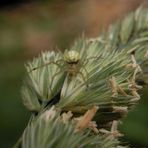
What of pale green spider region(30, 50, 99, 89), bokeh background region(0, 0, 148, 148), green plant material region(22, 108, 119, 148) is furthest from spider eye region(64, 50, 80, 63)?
bokeh background region(0, 0, 148, 148)

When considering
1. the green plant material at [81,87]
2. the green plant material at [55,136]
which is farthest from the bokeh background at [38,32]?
the green plant material at [55,136]

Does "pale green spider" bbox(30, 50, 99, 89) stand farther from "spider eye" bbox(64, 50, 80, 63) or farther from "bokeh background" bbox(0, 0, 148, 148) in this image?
"bokeh background" bbox(0, 0, 148, 148)

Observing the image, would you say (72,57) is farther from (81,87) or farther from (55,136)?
(55,136)

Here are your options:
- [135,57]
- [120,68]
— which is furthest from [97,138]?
[135,57]

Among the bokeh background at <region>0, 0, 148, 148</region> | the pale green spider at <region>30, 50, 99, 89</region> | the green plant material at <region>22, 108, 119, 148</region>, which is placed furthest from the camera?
the bokeh background at <region>0, 0, 148, 148</region>

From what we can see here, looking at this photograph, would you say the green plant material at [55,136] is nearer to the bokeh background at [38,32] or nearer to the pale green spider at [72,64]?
the pale green spider at [72,64]

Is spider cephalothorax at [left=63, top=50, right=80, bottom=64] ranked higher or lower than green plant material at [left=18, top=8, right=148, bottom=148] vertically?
higher

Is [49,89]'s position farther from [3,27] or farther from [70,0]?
[70,0]
